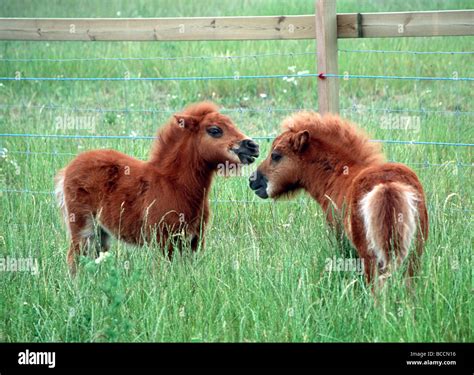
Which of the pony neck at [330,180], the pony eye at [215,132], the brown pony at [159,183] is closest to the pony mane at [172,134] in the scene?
the brown pony at [159,183]

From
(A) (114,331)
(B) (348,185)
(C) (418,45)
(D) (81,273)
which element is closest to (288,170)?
(B) (348,185)

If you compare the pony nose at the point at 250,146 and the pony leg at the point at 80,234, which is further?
the pony leg at the point at 80,234

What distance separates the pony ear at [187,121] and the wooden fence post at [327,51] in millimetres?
1432

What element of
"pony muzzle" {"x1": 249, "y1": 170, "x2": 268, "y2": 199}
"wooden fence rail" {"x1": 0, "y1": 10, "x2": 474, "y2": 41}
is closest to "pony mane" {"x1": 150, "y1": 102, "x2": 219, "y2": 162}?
"pony muzzle" {"x1": 249, "y1": 170, "x2": 268, "y2": 199}

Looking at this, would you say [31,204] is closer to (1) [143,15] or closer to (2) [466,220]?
(2) [466,220]

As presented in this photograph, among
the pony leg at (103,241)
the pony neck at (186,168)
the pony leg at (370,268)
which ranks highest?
the pony neck at (186,168)

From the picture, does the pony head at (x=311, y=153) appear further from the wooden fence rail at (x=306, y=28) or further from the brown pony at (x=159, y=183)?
the wooden fence rail at (x=306, y=28)

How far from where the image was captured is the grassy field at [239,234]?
4.86 metres

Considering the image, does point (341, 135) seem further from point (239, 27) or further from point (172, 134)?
point (239, 27)

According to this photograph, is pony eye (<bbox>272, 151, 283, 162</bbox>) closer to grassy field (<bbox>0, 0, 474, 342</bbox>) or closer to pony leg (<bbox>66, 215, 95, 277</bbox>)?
grassy field (<bbox>0, 0, 474, 342</bbox>)

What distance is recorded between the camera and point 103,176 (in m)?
6.43

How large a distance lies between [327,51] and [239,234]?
1799mm

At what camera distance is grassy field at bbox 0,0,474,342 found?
4859 mm

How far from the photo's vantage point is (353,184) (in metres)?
5.43
